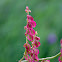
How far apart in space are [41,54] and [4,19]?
1392 mm

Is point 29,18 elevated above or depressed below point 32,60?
above

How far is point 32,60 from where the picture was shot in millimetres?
1220

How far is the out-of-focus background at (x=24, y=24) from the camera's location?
394cm

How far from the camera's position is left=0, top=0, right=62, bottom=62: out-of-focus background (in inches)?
155

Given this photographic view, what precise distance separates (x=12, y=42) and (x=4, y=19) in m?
0.84

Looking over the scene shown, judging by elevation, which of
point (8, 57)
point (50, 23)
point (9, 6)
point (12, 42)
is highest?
point (9, 6)

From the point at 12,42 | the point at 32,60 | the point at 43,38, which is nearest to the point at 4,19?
the point at 12,42

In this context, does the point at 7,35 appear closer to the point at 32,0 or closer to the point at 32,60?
the point at 32,0

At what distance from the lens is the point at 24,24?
4.35m

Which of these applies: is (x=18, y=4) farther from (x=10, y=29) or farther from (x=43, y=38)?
(x=43, y=38)

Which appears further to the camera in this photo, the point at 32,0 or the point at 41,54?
the point at 32,0

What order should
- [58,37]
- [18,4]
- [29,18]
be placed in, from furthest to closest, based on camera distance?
[18,4] → [58,37] → [29,18]

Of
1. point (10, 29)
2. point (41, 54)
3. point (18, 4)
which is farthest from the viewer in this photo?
point (18, 4)

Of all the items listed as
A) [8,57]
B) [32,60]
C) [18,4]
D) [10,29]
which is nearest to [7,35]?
[10,29]
